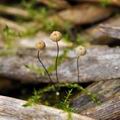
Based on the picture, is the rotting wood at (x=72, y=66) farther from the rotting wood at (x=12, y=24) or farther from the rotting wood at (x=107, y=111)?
the rotting wood at (x=12, y=24)

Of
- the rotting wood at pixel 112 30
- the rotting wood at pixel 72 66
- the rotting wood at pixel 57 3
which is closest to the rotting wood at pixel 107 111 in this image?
the rotting wood at pixel 72 66

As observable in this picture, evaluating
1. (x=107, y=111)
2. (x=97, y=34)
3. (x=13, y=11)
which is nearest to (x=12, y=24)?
(x=13, y=11)

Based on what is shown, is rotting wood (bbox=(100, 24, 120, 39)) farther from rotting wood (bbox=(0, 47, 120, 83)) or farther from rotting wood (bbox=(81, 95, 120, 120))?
rotting wood (bbox=(81, 95, 120, 120))

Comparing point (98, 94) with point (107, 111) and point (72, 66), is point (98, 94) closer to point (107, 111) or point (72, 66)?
point (107, 111)

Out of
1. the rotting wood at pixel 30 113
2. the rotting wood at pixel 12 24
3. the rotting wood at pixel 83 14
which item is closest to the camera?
the rotting wood at pixel 30 113

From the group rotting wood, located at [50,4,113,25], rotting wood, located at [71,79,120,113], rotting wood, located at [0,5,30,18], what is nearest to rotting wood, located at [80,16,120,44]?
rotting wood, located at [50,4,113,25]

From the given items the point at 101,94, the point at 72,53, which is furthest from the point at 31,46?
the point at 101,94
